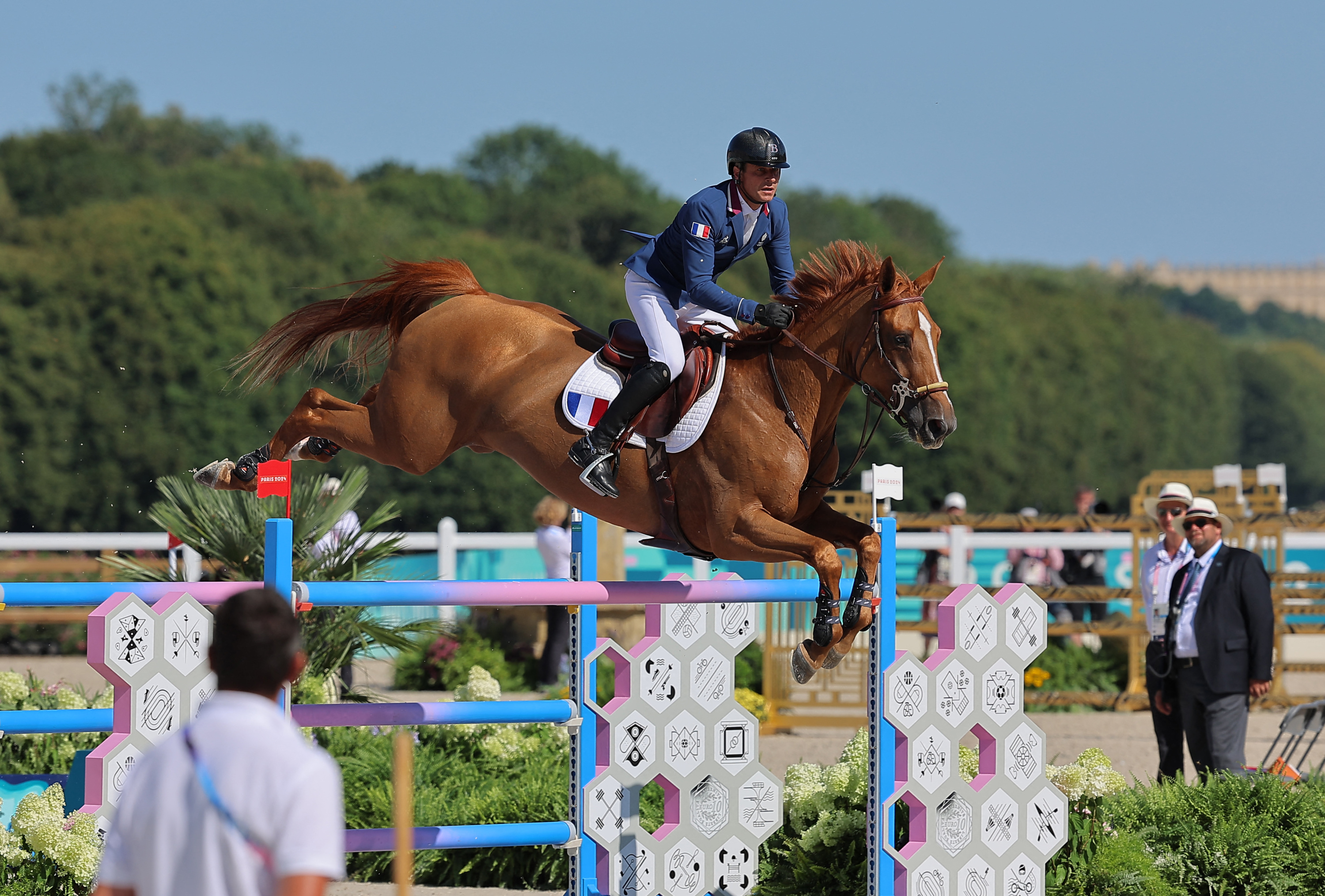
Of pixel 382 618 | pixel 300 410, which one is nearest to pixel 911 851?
pixel 300 410

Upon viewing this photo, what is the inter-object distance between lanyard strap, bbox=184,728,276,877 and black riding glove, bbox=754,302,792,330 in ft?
9.46

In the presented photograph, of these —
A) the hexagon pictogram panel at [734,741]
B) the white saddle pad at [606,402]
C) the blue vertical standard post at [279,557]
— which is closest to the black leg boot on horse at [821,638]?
the hexagon pictogram panel at [734,741]

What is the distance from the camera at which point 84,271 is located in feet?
74.3

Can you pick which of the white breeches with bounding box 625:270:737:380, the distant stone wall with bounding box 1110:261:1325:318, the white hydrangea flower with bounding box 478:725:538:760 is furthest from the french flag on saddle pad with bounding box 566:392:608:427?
the distant stone wall with bounding box 1110:261:1325:318

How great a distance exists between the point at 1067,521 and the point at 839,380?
23.0 feet

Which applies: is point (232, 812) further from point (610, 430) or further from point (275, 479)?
point (610, 430)

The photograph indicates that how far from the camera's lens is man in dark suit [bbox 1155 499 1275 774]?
253 inches

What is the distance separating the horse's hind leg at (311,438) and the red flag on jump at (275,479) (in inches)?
28.4

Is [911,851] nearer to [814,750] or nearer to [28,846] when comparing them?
[28,846]

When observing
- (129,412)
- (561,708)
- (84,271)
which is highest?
(84,271)

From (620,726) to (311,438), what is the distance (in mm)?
1587

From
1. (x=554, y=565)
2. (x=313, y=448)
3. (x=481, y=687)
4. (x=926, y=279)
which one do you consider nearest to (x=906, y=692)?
(x=926, y=279)

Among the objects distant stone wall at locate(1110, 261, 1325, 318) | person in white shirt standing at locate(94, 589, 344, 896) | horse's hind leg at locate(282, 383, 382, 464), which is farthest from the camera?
distant stone wall at locate(1110, 261, 1325, 318)

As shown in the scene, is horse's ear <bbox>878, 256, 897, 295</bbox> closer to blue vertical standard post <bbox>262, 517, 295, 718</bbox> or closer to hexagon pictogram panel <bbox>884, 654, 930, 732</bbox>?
hexagon pictogram panel <bbox>884, 654, 930, 732</bbox>
